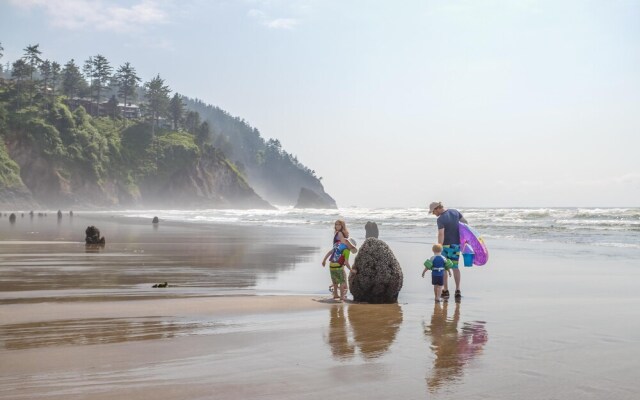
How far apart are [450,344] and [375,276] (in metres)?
3.44

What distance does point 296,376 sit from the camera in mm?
5129

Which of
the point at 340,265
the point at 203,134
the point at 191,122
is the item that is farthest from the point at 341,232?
A: the point at 191,122

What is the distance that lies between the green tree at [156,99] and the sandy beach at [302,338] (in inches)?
5169

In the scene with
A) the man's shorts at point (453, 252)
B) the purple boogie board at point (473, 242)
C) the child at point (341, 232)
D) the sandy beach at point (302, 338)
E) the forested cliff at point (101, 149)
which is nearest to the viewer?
the sandy beach at point (302, 338)

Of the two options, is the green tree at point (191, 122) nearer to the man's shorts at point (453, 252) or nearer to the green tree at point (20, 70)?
the green tree at point (20, 70)

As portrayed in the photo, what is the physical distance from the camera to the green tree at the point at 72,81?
429ft

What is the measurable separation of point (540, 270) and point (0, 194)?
9170 centimetres

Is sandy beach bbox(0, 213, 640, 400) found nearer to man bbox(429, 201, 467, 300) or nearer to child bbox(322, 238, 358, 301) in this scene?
child bbox(322, 238, 358, 301)

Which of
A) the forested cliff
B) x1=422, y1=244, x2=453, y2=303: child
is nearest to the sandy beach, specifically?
x1=422, y1=244, x2=453, y2=303: child

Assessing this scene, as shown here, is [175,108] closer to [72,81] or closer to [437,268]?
[72,81]

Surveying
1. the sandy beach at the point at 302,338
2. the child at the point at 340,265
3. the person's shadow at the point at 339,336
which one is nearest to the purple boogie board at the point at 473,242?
the sandy beach at the point at 302,338

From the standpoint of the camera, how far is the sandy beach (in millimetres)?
4848

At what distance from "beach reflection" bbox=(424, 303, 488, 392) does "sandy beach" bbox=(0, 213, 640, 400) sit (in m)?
0.02

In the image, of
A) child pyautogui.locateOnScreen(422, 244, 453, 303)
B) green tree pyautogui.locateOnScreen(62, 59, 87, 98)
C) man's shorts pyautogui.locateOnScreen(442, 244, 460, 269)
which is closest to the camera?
child pyautogui.locateOnScreen(422, 244, 453, 303)
